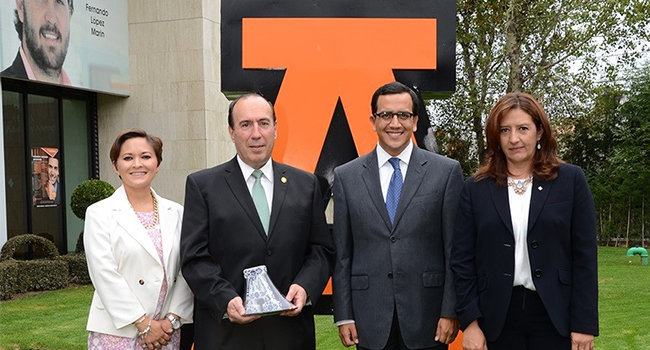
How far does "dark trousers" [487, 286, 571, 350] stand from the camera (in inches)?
120

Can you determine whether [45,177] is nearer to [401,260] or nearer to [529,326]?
[401,260]

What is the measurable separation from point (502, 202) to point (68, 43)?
35.9ft

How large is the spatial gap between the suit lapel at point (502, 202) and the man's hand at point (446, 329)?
50cm

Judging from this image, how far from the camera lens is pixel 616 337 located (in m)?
6.98

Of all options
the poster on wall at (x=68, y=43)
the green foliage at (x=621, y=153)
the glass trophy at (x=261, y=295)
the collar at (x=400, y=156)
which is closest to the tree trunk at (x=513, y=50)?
the green foliage at (x=621, y=153)

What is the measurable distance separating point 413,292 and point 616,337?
4478 millimetres

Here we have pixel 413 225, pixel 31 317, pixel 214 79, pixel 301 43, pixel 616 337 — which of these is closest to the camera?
pixel 413 225

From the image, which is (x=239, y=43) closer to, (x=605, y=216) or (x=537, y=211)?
(x=537, y=211)

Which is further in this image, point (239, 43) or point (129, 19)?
point (129, 19)

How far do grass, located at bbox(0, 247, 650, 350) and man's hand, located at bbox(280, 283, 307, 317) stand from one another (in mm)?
3587

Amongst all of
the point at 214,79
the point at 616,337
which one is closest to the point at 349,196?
the point at 616,337

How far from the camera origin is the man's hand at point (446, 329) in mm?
3244

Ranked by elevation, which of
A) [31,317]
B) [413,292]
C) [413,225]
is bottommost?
[31,317]

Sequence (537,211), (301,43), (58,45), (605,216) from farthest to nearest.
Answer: (605,216) → (58,45) → (301,43) → (537,211)
